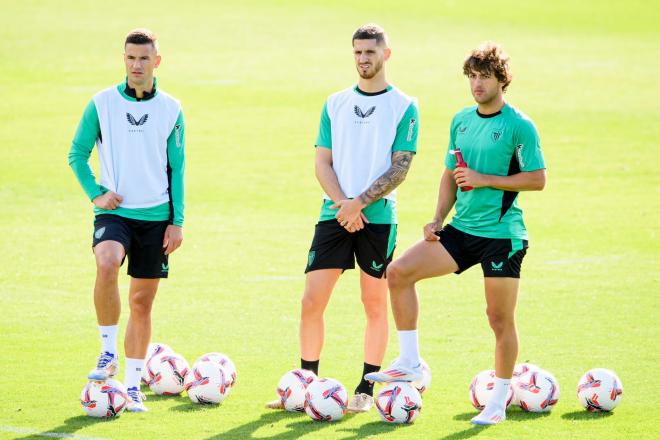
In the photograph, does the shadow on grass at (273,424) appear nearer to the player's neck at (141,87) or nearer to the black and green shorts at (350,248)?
the black and green shorts at (350,248)

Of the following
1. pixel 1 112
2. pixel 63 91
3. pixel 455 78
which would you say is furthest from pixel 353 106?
pixel 455 78

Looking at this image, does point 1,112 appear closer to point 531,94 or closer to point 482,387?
point 531,94

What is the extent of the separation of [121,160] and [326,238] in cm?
180

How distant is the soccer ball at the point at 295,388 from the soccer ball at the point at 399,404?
2.08ft

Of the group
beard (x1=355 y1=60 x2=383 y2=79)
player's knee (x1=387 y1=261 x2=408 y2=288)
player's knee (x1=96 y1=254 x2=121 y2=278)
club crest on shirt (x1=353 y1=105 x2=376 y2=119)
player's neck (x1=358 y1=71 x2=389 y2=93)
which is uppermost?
beard (x1=355 y1=60 x2=383 y2=79)

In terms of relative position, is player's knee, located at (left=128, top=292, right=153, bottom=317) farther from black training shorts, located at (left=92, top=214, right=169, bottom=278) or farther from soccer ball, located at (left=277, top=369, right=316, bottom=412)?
soccer ball, located at (left=277, top=369, right=316, bottom=412)

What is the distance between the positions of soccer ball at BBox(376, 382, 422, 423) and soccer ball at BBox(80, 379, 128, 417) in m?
2.01

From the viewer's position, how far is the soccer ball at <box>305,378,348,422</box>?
930 centimetres

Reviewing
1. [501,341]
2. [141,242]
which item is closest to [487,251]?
[501,341]

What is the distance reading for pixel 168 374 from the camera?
33.3 ft

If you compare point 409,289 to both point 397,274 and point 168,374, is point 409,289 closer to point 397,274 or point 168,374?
point 397,274

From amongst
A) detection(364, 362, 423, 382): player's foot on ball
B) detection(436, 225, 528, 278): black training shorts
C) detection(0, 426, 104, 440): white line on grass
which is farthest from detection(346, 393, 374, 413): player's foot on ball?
detection(0, 426, 104, 440): white line on grass

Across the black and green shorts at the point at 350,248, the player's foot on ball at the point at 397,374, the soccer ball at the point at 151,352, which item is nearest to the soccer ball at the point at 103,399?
the soccer ball at the point at 151,352

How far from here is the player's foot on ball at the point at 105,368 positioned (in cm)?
929
